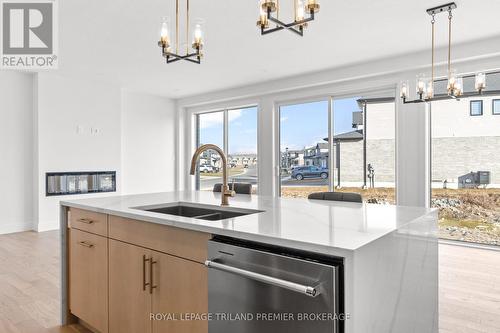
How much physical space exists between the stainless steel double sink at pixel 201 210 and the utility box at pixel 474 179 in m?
4.11

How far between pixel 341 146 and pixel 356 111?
2.03 ft

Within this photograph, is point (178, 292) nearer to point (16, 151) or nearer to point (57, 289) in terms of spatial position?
point (57, 289)

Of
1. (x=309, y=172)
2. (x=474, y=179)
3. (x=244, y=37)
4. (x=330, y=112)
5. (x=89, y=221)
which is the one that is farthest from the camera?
(x=309, y=172)

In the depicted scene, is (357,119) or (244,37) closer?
(244,37)

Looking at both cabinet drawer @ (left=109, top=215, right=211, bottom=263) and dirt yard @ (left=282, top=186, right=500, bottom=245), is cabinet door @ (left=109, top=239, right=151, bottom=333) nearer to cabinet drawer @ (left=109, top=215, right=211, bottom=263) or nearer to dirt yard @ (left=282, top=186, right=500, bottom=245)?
cabinet drawer @ (left=109, top=215, right=211, bottom=263)

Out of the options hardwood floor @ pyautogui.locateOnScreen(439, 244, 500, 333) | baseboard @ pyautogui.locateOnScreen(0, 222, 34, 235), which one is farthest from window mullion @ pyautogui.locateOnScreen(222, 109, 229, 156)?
hardwood floor @ pyautogui.locateOnScreen(439, 244, 500, 333)

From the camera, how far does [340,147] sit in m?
5.68


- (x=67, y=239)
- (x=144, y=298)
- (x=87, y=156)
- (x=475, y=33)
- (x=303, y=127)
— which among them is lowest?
(x=144, y=298)

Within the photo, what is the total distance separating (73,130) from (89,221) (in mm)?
4441

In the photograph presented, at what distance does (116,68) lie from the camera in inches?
210

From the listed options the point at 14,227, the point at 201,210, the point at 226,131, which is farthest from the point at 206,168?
the point at 201,210

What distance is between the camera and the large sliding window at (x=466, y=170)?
14.8 ft

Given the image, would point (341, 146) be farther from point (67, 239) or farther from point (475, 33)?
point (67, 239)

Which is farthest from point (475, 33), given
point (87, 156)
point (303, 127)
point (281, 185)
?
point (87, 156)
